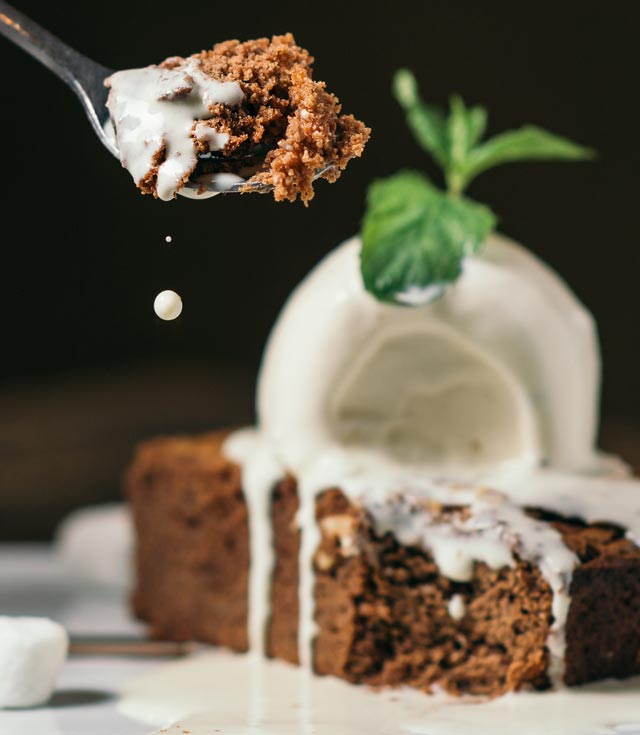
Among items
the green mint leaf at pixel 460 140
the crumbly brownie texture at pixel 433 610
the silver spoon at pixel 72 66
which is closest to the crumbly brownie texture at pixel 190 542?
the crumbly brownie texture at pixel 433 610

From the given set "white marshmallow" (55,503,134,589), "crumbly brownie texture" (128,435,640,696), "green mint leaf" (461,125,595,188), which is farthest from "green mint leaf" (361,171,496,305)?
"white marshmallow" (55,503,134,589)

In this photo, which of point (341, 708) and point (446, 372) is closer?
point (341, 708)

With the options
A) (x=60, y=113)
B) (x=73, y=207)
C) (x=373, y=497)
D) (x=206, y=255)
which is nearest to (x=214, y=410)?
(x=206, y=255)

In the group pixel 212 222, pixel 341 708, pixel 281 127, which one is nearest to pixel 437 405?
pixel 341 708

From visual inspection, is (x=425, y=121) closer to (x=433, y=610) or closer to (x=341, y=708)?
(x=433, y=610)

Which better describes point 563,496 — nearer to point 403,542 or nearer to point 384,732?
point 403,542

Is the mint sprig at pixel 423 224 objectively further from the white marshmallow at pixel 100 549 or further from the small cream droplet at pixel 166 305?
the white marshmallow at pixel 100 549

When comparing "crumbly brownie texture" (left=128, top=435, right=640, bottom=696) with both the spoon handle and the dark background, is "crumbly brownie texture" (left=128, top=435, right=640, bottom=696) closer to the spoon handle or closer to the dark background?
the spoon handle
